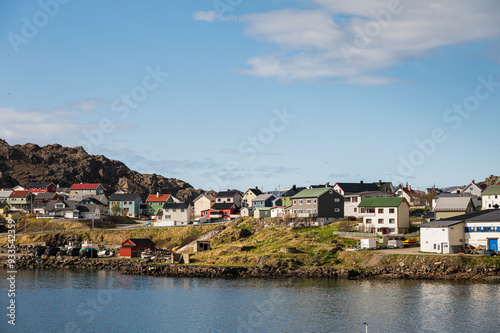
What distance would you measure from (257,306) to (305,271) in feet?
55.7

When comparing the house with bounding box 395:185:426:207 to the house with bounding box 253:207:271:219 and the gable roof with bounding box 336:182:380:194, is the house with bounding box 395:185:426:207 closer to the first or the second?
the gable roof with bounding box 336:182:380:194

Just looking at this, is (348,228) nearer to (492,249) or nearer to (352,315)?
(492,249)

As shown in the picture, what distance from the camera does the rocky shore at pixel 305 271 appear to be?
5969 centimetres

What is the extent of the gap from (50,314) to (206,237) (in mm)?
47254

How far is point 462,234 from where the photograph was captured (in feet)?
219

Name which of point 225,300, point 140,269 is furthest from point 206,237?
point 225,300

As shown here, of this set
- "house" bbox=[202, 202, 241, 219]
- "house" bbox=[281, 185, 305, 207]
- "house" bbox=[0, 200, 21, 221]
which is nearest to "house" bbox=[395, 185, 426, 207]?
"house" bbox=[281, 185, 305, 207]

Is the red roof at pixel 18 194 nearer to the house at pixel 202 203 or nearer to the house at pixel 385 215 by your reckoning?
the house at pixel 202 203

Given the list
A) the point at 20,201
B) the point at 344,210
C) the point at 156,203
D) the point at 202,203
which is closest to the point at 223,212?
the point at 202,203

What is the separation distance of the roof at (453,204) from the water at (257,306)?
2543 centimetres

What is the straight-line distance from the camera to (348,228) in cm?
8269

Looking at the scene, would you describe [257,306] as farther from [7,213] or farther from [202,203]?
[7,213]

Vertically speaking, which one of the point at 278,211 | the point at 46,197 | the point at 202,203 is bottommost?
the point at 278,211

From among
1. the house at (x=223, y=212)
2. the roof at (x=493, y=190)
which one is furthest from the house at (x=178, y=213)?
the roof at (x=493, y=190)
